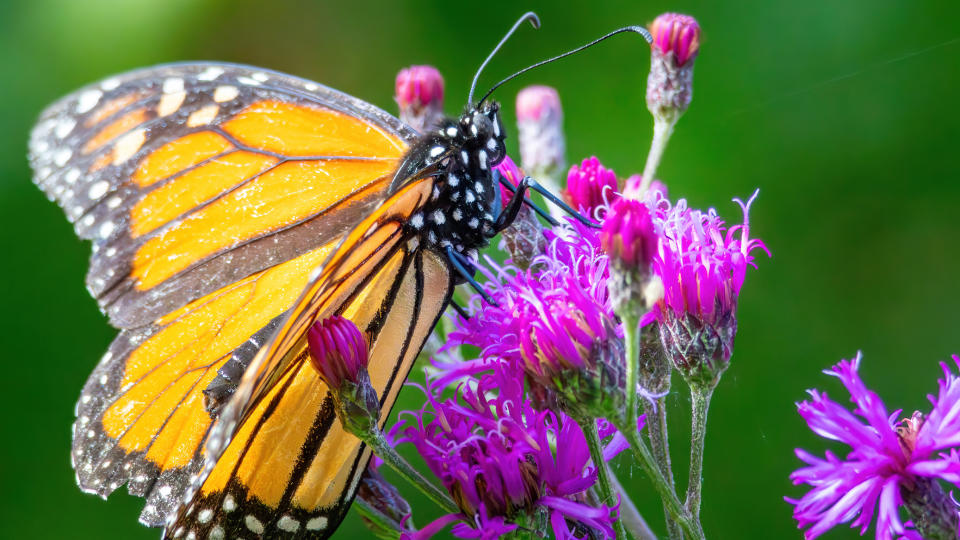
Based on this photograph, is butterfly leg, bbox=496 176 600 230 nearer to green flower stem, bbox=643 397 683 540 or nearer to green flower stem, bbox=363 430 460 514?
green flower stem, bbox=643 397 683 540

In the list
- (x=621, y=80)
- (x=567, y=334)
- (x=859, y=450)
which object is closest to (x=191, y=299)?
(x=567, y=334)

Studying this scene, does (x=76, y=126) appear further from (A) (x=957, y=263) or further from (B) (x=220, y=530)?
(A) (x=957, y=263)

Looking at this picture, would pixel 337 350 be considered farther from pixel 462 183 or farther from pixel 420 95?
pixel 420 95

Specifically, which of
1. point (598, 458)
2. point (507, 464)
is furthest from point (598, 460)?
point (507, 464)

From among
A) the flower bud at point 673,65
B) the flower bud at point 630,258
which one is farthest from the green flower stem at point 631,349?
the flower bud at point 673,65

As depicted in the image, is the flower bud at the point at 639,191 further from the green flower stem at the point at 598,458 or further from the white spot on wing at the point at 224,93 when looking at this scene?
the white spot on wing at the point at 224,93

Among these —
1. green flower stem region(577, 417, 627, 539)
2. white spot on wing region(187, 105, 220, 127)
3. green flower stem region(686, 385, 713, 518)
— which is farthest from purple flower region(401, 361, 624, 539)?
white spot on wing region(187, 105, 220, 127)
